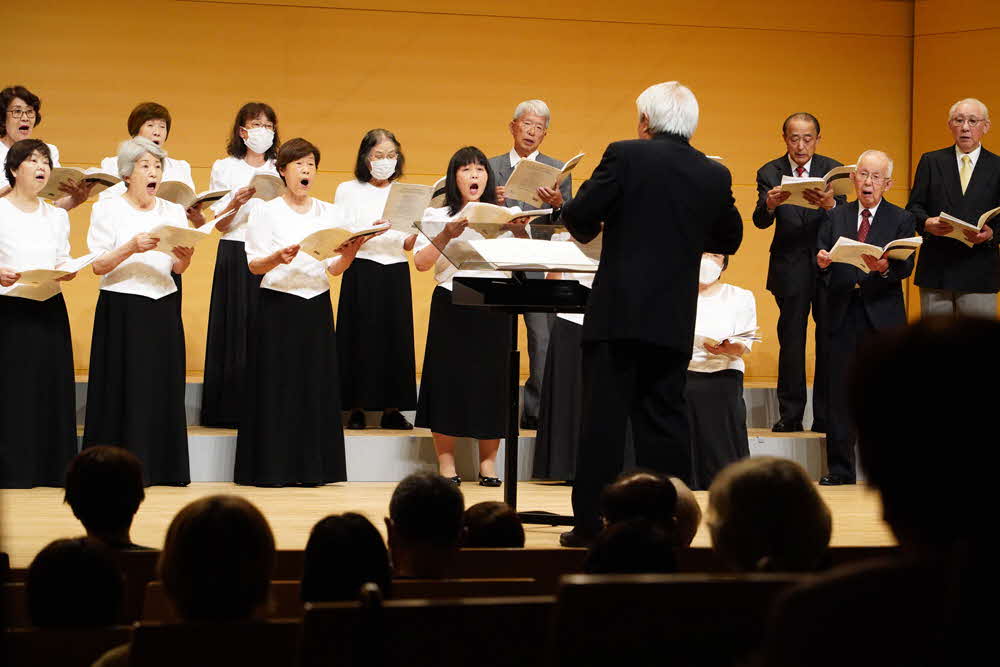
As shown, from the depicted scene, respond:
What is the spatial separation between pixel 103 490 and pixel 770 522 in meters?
1.40

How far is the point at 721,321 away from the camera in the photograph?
575cm

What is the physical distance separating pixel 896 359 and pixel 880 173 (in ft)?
17.5

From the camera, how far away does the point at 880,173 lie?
19.8 feet

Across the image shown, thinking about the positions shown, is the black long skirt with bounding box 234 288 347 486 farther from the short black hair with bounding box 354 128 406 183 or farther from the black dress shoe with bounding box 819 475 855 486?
the black dress shoe with bounding box 819 475 855 486

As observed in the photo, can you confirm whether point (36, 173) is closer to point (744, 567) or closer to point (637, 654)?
point (744, 567)

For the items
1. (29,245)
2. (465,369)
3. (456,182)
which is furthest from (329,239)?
(29,245)

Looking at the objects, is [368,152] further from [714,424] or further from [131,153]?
[714,424]

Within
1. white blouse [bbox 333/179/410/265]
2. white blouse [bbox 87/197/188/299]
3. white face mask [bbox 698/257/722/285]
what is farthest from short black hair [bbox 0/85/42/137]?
white face mask [bbox 698/257/722/285]

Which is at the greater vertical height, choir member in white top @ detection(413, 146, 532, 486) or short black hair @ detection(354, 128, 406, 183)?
short black hair @ detection(354, 128, 406, 183)

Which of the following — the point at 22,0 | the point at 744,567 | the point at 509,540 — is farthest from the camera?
the point at 22,0

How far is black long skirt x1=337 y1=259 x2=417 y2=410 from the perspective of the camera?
6.12m

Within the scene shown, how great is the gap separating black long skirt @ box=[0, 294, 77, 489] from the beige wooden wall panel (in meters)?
2.46

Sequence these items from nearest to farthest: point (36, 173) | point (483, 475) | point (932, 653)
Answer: point (932, 653) < point (36, 173) < point (483, 475)

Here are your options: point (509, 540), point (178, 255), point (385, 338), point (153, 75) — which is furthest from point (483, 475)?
point (153, 75)
